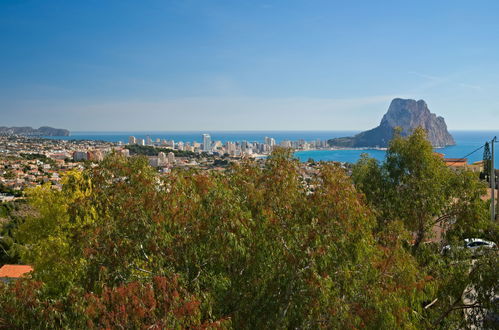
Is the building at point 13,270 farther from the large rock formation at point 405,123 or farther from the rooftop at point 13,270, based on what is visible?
the large rock formation at point 405,123

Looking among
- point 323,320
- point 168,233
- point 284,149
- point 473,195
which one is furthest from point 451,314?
point 473,195

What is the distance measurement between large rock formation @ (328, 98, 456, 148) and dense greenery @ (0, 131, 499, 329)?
5716 inches

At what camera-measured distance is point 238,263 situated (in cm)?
512

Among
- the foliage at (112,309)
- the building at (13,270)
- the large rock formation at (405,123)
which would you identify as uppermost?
the large rock formation at (405,123)

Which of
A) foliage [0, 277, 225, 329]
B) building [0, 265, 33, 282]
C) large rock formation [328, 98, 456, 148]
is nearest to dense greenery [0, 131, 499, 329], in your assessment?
foliage [0, 277, 225, 329]

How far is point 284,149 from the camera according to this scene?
6277mm

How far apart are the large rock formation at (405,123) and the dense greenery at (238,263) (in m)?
145

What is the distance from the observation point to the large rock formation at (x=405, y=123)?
148 meters

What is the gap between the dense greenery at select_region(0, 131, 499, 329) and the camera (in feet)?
12.7

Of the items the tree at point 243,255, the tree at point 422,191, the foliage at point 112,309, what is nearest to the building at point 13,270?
the tree at point 243,255

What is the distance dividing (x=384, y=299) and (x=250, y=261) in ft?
5.33

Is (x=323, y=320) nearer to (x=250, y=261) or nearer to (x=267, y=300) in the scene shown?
(x=267, y=300)

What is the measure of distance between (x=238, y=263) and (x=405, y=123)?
15659cm

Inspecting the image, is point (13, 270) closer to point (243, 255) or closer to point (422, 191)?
point (243, 255)
